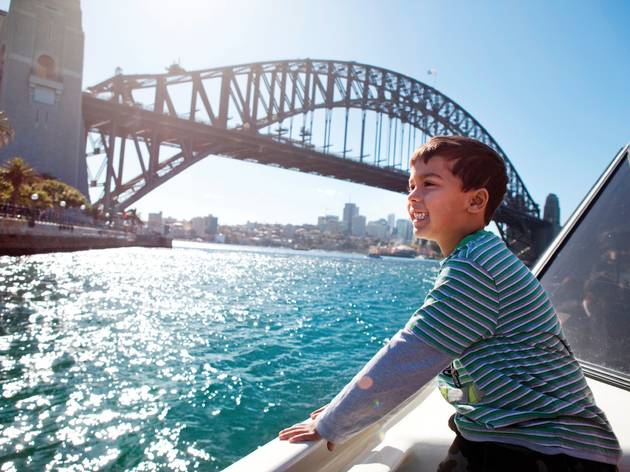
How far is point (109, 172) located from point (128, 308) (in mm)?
25215

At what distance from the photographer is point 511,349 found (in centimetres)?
81

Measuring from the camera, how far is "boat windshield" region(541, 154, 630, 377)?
1550mm

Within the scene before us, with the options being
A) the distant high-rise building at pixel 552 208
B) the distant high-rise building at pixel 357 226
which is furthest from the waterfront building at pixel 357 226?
the distant high-rise building at pixel 552 208

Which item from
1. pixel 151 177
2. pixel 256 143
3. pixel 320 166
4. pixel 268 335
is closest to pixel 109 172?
pixel 151 177

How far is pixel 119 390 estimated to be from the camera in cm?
318

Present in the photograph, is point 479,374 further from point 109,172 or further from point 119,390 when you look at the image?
point 109,172

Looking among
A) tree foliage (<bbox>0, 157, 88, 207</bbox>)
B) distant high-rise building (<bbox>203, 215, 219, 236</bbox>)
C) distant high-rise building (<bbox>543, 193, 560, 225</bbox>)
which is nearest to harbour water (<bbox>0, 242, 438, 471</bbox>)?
tree foliage (<bbox>0, 157, 88, 207</bbox>)

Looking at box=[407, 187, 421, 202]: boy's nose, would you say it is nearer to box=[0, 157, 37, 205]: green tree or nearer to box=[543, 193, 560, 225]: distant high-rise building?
box=[0, 157, 37, 205]: green tree

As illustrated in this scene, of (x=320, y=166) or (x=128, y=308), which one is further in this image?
(x=320, y=166)

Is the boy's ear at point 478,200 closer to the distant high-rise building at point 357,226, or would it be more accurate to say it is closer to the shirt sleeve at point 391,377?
the shirt sleeve at point 391,377

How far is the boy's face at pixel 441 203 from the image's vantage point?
907 mm

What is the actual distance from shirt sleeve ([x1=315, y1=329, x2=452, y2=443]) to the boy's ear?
1.04 feet

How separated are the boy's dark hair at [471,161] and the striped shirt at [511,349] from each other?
0.44 feet

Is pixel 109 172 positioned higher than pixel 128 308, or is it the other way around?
pixel 109 172
